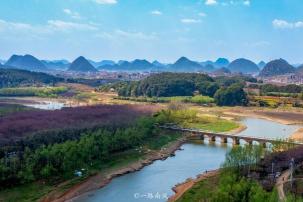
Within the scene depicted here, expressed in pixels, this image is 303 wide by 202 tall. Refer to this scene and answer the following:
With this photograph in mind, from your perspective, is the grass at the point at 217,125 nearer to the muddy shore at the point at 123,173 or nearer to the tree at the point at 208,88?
the muddy shore at the point at 123,173

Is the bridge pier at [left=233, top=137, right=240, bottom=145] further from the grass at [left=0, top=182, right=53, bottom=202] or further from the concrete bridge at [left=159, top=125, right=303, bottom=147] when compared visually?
the grass at [left=0, top=182, right=53, bottom=202]

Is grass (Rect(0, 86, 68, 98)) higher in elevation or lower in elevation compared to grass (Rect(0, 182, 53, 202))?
higher

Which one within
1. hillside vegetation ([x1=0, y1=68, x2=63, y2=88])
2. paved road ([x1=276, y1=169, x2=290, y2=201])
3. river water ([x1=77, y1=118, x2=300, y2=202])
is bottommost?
river water ([x1=77, y1=118, x2=300, y2=202])

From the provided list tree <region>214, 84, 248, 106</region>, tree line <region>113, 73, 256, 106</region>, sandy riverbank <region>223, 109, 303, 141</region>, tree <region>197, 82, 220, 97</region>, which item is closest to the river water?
sandy riverbank <region>223, 109, 303, 141</region>

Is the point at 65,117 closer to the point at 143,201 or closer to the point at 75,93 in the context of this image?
the point at 143,201

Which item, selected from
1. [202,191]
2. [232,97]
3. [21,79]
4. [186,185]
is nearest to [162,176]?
[186,185]

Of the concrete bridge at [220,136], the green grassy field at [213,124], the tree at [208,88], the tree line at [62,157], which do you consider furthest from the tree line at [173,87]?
the tree line at [62,157]

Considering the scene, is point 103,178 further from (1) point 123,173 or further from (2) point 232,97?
(2) point 232,97
